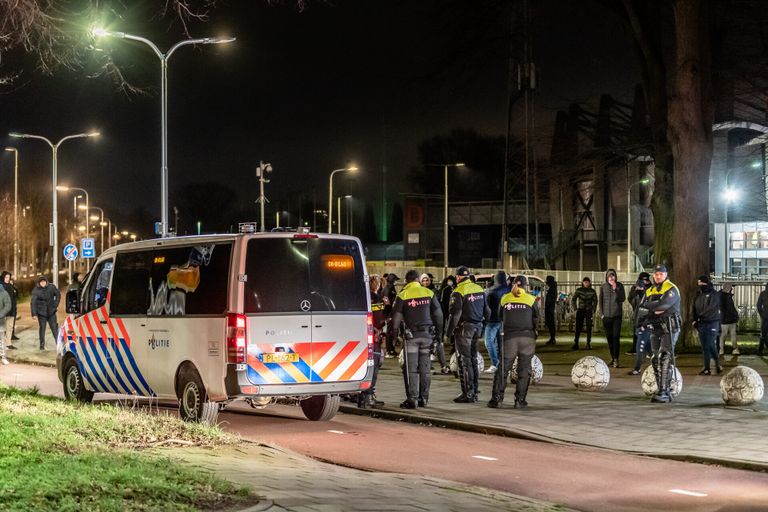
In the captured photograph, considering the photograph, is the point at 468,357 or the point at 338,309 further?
the point at 468,357

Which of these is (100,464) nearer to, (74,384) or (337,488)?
(337,488)

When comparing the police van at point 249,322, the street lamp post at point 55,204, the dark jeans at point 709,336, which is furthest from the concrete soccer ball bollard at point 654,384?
the street lamp post at point 55,204

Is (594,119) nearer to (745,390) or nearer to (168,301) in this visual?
(745,390)

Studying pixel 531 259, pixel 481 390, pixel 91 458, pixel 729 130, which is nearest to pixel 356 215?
pixel 531 259

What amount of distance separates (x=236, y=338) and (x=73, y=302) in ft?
15.1

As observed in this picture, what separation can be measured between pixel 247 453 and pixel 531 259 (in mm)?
58490

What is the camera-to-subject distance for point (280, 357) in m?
11.8

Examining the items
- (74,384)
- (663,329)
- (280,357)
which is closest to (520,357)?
(663,329)

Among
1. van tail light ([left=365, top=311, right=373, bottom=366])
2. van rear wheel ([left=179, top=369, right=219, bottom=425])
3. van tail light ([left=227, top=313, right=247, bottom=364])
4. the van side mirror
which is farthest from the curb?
the van side mirror

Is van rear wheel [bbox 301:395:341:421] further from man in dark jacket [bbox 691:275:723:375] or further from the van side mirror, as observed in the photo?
man in dark jacket [bbox 691:275:723:375]

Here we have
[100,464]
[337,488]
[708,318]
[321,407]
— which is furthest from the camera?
[708,318]

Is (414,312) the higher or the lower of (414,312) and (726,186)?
the lower

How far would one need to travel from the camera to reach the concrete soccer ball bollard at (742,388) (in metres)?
13.6

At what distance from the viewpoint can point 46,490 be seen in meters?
6.88
